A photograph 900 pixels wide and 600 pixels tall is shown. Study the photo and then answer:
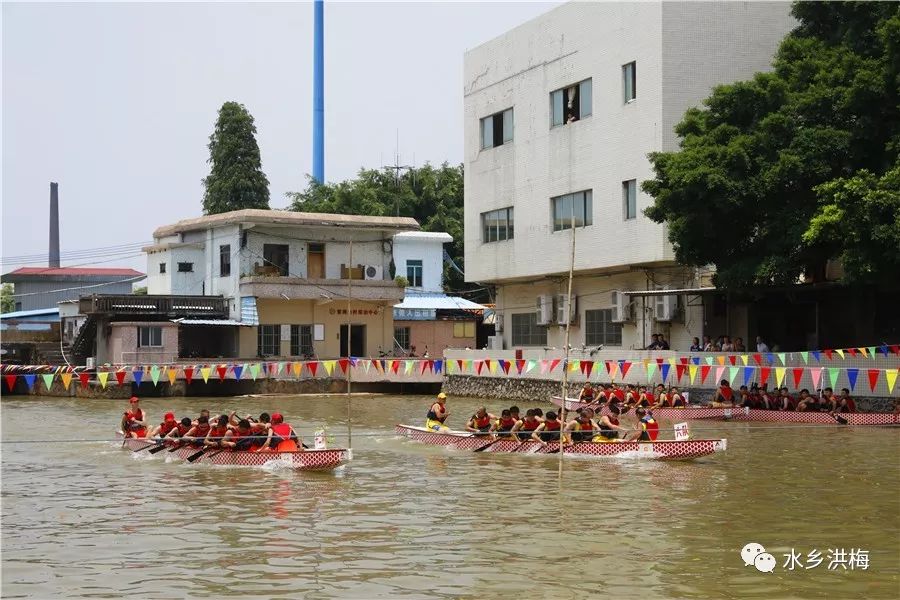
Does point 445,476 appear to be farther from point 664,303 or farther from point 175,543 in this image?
point 664,303

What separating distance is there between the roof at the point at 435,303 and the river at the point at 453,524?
1199 inches

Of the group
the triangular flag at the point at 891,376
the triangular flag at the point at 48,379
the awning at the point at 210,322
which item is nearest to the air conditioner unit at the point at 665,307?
the triangular flag at the point at 891,376

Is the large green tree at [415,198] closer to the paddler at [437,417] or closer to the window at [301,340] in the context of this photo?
the window at [301,340]

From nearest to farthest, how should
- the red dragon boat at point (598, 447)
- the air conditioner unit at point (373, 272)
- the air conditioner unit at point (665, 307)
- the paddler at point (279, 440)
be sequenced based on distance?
the paddler at point (279, 440)
the red dragon boat at point (598, 447)
the air conditioner unit at point (665, 307)
the air conditioner unit at point (373, 272)

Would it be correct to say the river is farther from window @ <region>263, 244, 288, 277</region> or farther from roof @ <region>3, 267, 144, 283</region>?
roof @ <region>3, 267, 144, 283</region>

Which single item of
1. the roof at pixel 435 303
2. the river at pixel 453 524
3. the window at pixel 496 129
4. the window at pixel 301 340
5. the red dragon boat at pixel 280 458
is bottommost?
the river at pixel 453 524

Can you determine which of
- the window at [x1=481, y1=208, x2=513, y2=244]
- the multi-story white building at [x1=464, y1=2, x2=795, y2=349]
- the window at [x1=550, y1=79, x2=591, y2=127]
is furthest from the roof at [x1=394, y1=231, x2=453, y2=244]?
the window at [x1=550, y1=79, x2=591, y2=127]

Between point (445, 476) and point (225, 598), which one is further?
point (445, 476)

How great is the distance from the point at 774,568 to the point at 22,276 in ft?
217

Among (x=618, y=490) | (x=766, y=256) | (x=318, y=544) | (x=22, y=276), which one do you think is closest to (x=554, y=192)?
(x=766, y=256)

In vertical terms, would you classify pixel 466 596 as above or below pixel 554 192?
below

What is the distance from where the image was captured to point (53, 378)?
44.5m

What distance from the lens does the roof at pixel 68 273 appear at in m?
72.1

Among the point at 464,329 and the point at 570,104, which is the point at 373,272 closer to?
the point at 464,329
